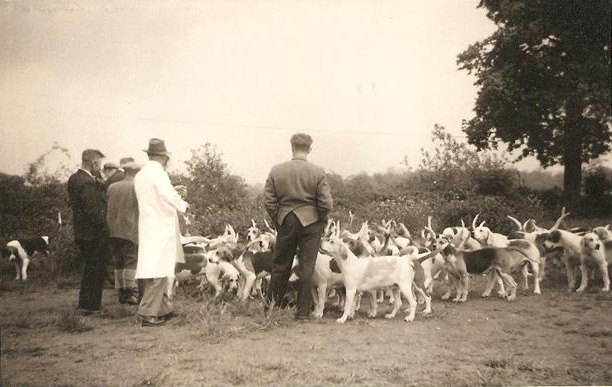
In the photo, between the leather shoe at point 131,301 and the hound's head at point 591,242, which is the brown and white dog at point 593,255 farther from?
the leather shoe at point 131,301

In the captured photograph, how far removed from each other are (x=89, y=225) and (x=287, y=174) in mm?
2390

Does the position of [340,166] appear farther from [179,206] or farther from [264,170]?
[179,206]

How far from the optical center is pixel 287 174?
6191mm

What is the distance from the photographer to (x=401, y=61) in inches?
263

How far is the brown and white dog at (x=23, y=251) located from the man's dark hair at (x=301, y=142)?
142 inches

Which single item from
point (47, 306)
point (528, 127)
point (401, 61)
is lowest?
point (47, 306)

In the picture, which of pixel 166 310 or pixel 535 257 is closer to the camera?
pixel 166 310

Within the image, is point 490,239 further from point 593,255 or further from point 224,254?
point 224,254

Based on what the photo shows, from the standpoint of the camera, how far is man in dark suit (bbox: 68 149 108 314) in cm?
617

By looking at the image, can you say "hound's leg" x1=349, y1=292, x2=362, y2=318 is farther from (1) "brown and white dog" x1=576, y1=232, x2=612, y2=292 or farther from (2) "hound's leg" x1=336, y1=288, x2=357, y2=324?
(1) "brown and white dog" x1=576, y1=232, x2=612, y2=292

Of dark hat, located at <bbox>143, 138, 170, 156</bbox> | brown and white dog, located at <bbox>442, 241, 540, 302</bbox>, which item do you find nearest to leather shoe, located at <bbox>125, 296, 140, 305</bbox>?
dark hat, located at <bbox>143, 138, 170, 156</bbox>

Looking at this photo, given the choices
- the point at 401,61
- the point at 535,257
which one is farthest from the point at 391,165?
the point at 535,257

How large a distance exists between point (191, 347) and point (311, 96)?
327 centimetres

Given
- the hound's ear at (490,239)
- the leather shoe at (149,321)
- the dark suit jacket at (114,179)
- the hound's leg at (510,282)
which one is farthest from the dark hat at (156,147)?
the hound's ear at (490,239)
